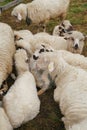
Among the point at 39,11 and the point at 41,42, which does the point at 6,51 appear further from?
the point at 39,11

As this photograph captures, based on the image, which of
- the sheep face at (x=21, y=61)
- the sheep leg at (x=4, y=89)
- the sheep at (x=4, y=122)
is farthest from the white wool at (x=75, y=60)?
the sheep at (x=4, y=122)

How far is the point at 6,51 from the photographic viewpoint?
720 centimetres

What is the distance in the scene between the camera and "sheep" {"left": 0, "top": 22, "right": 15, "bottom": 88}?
6794 mm

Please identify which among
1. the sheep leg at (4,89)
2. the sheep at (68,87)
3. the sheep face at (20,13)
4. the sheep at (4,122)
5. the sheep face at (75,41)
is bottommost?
the sheep at (4,122)

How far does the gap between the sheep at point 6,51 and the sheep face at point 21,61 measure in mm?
137

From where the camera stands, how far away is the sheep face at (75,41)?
7.91 m

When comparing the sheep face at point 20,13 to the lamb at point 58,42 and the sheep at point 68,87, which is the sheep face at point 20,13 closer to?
the lamb at point 58,42

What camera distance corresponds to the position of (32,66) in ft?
22.9

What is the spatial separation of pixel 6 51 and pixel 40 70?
2.91 feet

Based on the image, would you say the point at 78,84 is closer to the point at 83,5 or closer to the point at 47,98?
the point at 47,98

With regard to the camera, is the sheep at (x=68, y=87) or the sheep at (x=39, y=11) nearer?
the sheep at (x=68, y=87)

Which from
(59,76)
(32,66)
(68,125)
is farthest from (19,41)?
(68,125)

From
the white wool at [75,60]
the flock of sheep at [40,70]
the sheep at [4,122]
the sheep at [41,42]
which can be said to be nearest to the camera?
the sheep at [4,122]

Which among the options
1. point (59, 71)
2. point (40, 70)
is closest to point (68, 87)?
point (59, 71)
